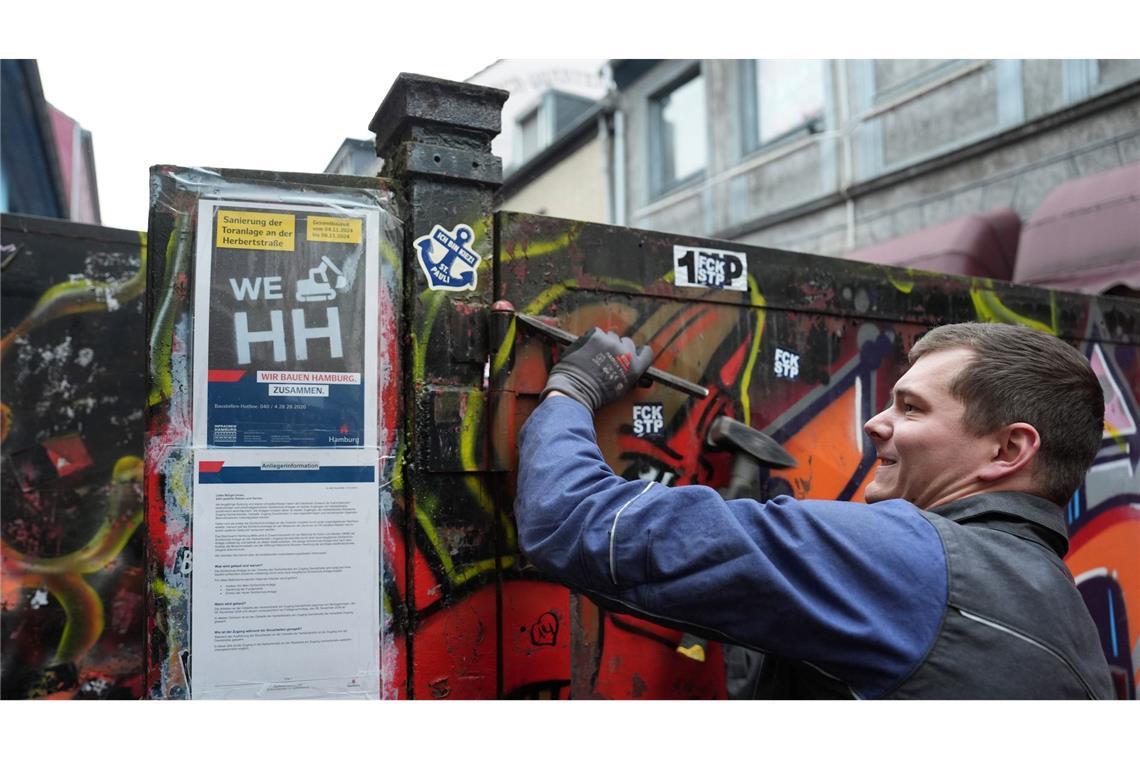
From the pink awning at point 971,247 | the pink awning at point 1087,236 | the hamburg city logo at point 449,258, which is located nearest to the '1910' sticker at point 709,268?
the hamburg city logo at point 449,258

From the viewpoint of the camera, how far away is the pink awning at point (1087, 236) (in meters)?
5.77

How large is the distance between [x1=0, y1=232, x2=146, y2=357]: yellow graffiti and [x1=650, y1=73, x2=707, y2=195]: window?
8.83 m

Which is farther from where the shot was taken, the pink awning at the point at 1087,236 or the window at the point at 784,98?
the window at the point at 784,98

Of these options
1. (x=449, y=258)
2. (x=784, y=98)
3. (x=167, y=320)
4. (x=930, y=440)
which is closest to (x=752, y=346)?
(x=930, y=440)

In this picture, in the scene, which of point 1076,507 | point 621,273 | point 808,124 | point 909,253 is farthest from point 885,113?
point 621,273

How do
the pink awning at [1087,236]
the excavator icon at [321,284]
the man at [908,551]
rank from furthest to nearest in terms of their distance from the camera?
the pink awning at [1087,236] → the excavator icon at [321,284] → the man at [908,551]

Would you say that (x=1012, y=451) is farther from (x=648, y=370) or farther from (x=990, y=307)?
(x=990, y=307)

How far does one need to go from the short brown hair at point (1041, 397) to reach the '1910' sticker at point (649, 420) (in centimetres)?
81

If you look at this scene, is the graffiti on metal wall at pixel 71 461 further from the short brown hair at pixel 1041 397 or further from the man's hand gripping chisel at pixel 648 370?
the short brown hair at pixel 1041 397

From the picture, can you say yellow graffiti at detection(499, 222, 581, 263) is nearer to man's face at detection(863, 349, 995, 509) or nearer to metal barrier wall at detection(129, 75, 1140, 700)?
metal barrier wall at detection(129, 75, 1140, 700)

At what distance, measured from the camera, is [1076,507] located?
11.1ft

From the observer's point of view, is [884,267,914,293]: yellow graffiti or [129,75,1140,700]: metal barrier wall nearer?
[129,75,1140,700]: metal barrier wall

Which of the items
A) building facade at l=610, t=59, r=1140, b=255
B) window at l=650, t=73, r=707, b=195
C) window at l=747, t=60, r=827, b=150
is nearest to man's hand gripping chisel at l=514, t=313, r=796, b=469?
building facade at l=610, t=59, r=1140, b=255

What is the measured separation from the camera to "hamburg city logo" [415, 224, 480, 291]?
2.11m
